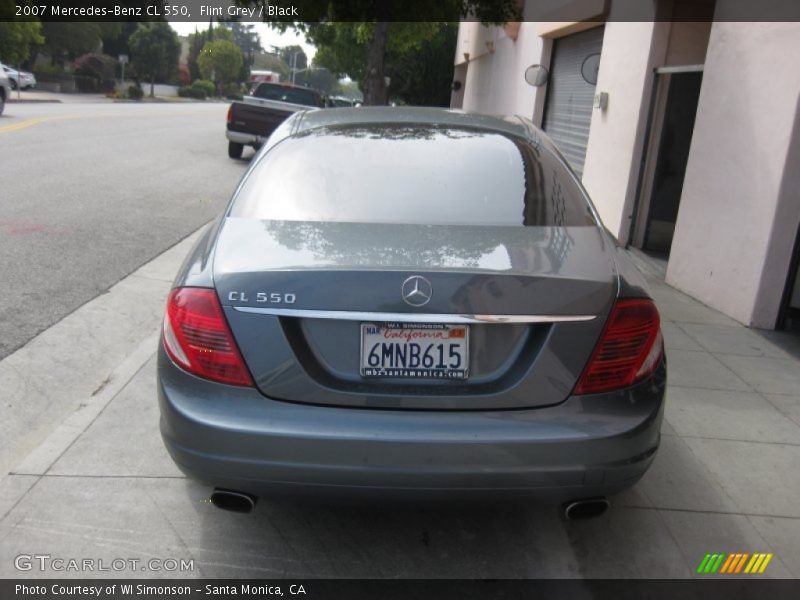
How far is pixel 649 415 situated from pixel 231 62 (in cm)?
8263

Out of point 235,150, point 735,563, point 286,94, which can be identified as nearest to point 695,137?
point 735,563

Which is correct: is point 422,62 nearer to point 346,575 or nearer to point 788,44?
point 788,44

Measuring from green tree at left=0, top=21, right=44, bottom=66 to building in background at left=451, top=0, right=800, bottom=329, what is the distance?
3756 centimetres

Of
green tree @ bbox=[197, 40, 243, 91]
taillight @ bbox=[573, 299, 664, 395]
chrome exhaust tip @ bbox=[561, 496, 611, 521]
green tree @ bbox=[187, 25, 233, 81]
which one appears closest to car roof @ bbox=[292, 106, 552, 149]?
taillight @ bbox=[573, 299, 664, 395]

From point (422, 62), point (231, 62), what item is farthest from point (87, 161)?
point (231, 62)

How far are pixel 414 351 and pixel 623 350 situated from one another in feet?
2.40

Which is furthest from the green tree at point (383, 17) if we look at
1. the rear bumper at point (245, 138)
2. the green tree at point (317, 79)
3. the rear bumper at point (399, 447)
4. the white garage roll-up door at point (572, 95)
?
the green tree at point (317, 79)

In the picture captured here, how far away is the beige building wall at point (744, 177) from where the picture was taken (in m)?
6.26

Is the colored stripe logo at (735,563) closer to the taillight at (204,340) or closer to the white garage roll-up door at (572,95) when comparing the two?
the taillight at (204,340)

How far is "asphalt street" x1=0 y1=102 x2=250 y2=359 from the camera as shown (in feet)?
20.9

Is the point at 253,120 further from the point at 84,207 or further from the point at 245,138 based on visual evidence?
the point at 84,207

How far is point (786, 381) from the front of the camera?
5.33 m

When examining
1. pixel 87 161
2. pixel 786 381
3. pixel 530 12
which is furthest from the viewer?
pixel 530 12

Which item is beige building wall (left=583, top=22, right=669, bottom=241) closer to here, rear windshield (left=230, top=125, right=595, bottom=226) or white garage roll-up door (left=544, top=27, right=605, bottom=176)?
white garage roll-up door (left=544, top=27, right=605, bottom=176)
